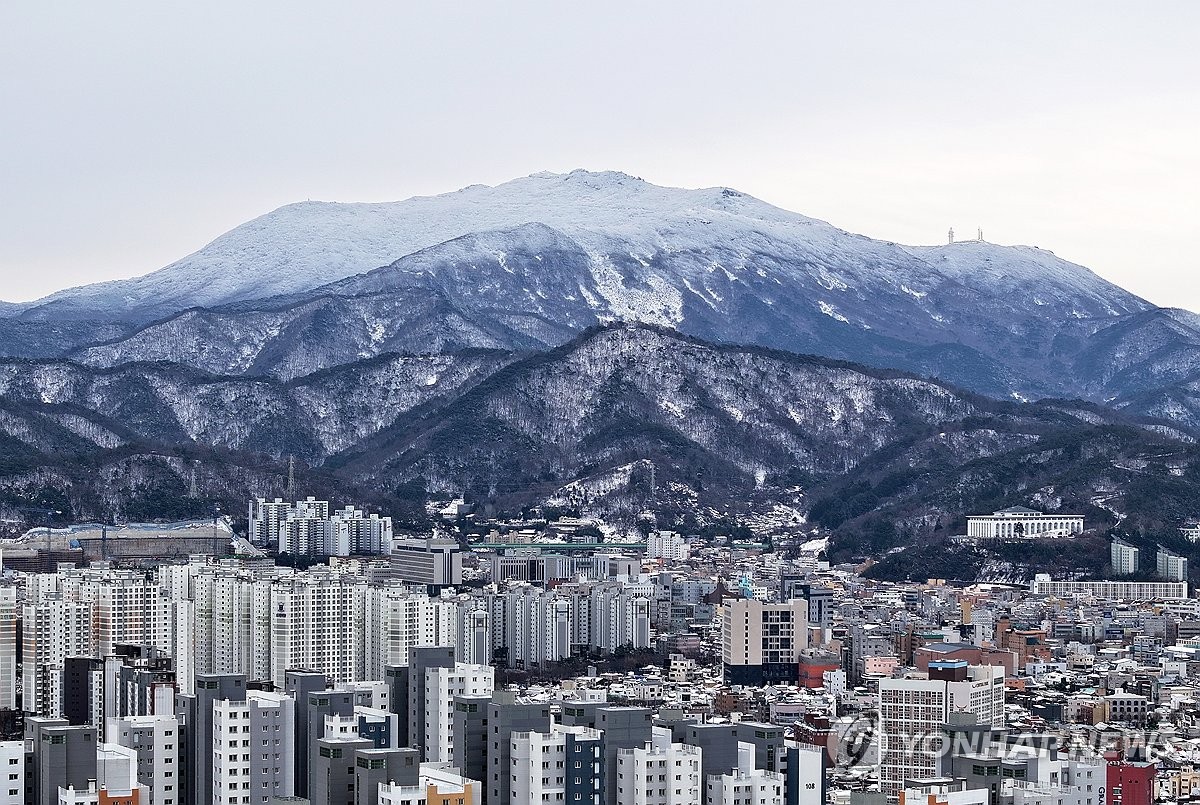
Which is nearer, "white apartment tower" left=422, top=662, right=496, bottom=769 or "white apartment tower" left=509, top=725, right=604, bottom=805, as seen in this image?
"white apartment tower" left=509, top=725, right=604, bottom=805

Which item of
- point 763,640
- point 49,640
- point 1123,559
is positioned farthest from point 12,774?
point 1123,559

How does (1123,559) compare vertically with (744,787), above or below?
above

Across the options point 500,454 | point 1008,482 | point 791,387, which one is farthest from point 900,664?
point 791,387

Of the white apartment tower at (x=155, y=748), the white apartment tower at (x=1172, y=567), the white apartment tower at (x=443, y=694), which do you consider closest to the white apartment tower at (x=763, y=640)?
the white apartment tower at (x=443, y=694)

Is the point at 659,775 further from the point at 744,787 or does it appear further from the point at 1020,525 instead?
the point at 1020,525

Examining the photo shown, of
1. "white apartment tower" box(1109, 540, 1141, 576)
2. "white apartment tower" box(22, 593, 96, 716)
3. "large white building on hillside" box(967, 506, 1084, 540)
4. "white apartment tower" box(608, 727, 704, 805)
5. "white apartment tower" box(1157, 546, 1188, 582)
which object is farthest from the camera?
"large white building on hillside" box(967, 506, 1084, 540)

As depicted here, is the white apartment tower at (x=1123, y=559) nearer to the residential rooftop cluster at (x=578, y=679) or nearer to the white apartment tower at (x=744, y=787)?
the residential rooftop cluster at (x=578, y=679)

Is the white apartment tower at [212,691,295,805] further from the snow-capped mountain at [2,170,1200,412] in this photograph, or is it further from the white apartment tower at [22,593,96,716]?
the snow-capped mountain at [2,170,1200,412]

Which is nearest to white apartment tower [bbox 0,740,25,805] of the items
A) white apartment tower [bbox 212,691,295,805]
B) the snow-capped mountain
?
white apartment tower [bbox 212,691,295,805]
